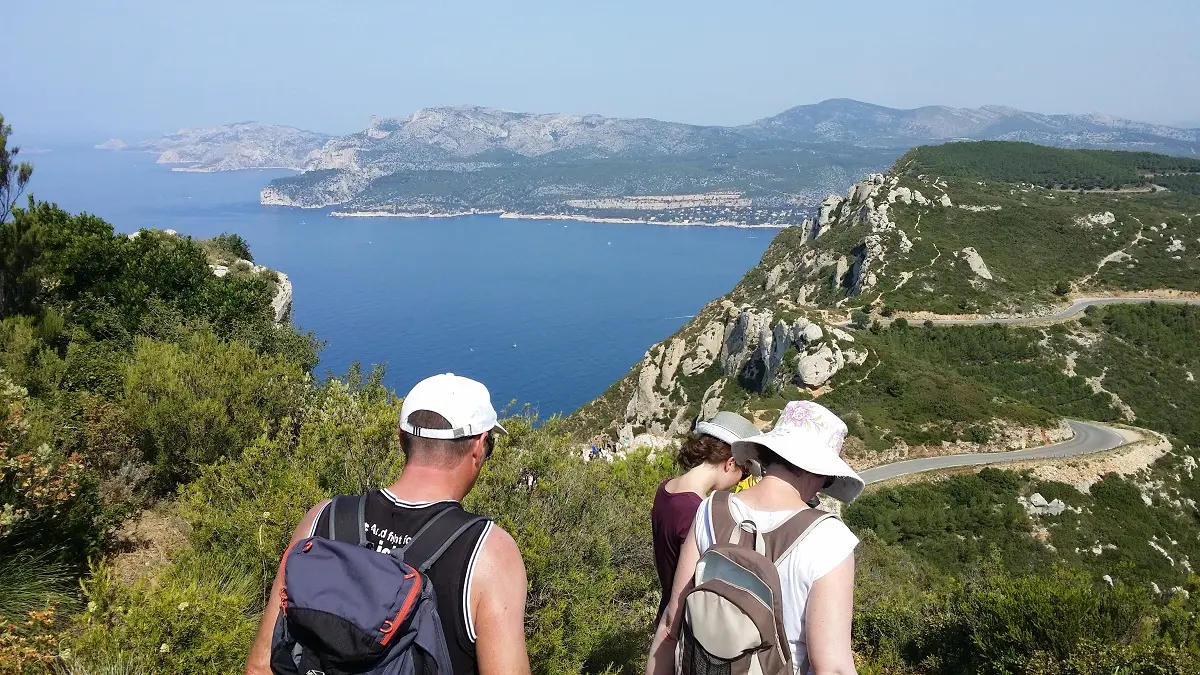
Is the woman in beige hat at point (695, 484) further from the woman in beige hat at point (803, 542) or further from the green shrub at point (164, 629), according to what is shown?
the green shrub at point (164, 629)

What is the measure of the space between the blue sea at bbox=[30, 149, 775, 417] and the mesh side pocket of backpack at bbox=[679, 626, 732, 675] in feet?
137

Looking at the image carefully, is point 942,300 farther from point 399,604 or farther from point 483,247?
point 483,247

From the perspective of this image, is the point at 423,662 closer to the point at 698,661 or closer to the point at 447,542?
the point at 447,542

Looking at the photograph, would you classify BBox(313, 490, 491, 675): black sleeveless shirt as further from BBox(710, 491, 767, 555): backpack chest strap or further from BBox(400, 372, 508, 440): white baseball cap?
BBox(710, 491, 767, 555): backpack chest strap

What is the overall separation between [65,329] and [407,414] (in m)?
14.8

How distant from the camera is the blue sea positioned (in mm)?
73375

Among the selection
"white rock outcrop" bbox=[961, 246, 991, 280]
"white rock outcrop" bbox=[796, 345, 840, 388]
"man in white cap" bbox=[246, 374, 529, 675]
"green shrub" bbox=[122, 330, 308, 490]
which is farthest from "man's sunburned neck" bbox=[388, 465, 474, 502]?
"white rock outcrop" bbox=[961, 246, 991, 280]

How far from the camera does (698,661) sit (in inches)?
82.4

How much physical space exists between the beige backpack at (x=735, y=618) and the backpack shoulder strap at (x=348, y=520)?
3.50ft

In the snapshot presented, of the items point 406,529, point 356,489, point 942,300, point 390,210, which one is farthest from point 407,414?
point 390,210

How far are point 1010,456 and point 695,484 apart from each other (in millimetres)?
26757

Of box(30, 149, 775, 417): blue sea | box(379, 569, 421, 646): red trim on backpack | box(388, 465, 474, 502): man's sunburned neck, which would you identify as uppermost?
box(388, 465, 474, 502): man's sunburned neck

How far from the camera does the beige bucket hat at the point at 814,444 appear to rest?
2.41 m

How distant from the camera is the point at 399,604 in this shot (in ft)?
5.55
